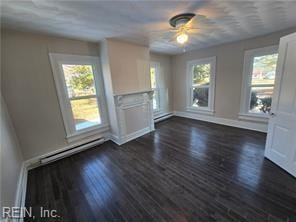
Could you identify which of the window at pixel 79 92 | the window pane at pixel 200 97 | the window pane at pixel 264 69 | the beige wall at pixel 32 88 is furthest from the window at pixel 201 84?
the beige wall at pixel 32 88

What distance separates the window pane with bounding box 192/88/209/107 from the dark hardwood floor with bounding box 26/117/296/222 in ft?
5.78

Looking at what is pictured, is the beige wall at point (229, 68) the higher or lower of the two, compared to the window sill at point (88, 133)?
higher

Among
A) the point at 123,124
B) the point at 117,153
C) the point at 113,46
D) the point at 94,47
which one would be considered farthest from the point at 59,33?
the point at 117,153

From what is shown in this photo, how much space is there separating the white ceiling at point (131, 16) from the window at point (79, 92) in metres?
0.50

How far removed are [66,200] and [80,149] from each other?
1.30 meters

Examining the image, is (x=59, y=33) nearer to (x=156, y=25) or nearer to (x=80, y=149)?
(x=156, y=25)

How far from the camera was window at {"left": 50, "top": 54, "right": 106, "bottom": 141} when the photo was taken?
103 inches

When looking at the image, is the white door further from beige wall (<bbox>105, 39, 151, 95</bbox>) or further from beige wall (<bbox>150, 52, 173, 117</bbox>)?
beige wall (<bbox>150, 52, 173, 117</bbox>)

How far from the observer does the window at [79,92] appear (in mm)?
2627

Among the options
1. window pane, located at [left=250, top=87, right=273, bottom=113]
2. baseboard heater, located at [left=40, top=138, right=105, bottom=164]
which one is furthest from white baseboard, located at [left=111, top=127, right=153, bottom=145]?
window pane, located at [left=250, top=87, right=273, bottom=113]

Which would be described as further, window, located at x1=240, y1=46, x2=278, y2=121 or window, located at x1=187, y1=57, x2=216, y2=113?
window, located at x1=187, y1=57, x2=216, y2=113

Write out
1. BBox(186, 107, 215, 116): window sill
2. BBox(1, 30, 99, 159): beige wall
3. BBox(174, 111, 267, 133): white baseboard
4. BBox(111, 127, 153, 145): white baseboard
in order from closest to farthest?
BBox(1, 30, 99, 159): beige wall, BBox(111, 127, 153, 145): white baseboard, BBox(174, 111, 267, 133): white baseboard, BBox(186, 107, 215, 116): window sill

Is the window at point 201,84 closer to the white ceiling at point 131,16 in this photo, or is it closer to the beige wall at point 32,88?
the white ceiling at point 131,16

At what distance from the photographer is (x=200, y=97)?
459 cm
